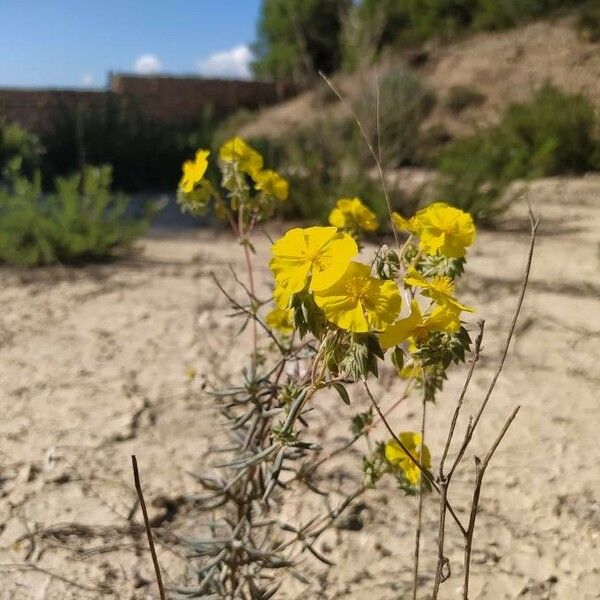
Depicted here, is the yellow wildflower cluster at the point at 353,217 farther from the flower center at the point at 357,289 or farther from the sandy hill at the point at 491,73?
the sandy hill at the point at 491,73

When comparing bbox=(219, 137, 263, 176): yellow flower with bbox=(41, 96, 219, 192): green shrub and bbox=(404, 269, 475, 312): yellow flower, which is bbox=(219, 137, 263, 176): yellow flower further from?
bbox=(41, 96, 219, 192): green shrub

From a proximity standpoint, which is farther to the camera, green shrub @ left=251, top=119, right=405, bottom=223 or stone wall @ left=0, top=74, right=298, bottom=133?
stone wall @ left=0, top=74, right=298, bottom=133

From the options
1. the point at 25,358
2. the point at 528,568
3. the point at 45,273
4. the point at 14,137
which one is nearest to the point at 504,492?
the point at 528,568

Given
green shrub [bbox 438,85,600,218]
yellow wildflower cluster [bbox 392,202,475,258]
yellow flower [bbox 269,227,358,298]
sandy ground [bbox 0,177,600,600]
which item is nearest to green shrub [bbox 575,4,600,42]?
green shrub [bbox 438,85,600,218]

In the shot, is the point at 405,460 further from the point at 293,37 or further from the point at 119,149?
the point at 293,37

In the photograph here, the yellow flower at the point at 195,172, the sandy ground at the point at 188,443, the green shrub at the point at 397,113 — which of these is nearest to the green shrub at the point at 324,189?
the green shrub at the point at 397,113

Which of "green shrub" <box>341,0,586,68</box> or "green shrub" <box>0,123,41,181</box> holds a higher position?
"green shrub" <box>341,0,586,68</box>

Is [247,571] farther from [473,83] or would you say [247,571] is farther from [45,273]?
[473,83]

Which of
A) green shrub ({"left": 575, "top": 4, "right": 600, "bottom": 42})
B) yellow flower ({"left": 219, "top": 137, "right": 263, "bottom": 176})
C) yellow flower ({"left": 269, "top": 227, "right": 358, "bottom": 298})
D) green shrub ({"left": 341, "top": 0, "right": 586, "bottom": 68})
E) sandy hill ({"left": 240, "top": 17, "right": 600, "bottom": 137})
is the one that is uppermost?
green shrub ({"left": 341, "top": 0, "right": 586, "bottom": 68})
